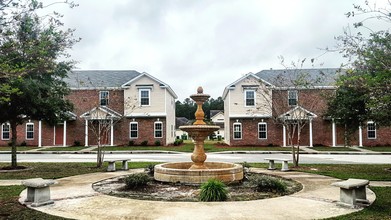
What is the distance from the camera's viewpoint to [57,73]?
1781cm

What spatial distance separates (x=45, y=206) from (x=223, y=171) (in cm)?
547

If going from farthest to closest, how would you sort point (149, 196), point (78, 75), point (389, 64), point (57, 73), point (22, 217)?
1. point (78, 75)
2. point (57, 73)
3. point (149, 196)
4. point (389, 64)
5. point (22, 217)

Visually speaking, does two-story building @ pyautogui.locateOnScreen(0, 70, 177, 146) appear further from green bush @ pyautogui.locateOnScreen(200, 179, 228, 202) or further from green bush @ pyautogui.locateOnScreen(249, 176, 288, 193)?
green bush @ pyautogui.locateOnScreen(200, 179, 228, 202)


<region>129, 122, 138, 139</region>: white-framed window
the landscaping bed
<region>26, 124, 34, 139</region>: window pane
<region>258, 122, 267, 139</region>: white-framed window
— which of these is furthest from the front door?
the landscaping bed

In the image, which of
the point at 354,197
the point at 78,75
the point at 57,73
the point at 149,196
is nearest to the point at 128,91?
A: the point at 78,75

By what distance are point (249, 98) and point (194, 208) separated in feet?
103

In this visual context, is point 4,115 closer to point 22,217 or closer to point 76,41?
point 76,41

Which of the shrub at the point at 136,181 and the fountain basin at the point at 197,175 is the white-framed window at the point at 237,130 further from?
the shrub at the point at 136,181

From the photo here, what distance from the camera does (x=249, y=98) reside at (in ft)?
127

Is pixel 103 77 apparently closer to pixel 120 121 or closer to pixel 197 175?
pixel 120 121

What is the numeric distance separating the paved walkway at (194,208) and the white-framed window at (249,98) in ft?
93.2

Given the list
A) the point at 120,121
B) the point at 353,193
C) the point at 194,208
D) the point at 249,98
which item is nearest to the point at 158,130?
the point at 120,121

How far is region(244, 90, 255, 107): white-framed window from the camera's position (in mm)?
38500

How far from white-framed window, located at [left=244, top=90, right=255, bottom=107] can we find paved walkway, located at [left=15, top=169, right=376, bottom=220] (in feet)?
93.2
